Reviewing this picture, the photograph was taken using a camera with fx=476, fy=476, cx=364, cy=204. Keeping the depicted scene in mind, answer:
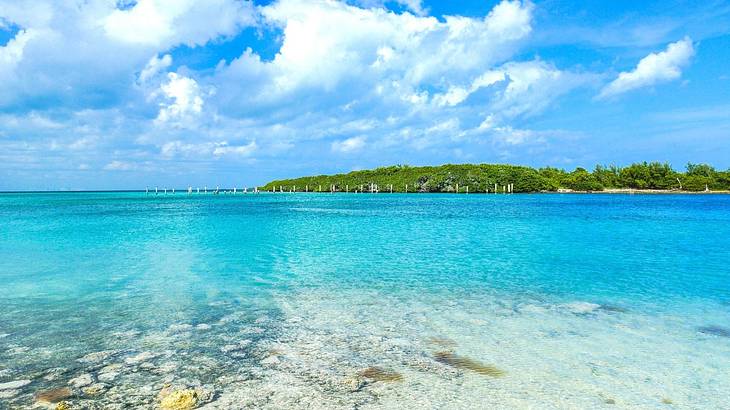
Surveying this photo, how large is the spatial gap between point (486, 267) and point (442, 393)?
465 inches

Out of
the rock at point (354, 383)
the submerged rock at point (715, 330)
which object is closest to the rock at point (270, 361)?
the rock at point (354, 383)

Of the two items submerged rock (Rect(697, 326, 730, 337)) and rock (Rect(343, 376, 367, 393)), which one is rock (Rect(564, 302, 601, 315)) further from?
rock (Rect(343, 376, 367, 393))

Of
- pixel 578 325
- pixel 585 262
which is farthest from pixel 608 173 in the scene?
pixel 578 325

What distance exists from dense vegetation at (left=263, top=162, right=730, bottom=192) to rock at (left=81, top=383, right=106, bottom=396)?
146611mm

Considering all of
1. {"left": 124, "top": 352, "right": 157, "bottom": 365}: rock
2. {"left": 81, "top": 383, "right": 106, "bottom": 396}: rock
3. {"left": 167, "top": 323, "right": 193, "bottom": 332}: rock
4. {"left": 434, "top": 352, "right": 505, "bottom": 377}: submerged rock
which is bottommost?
{"left": 434, "top": 352, "right": 505, "bottom": 377}: submerged rock

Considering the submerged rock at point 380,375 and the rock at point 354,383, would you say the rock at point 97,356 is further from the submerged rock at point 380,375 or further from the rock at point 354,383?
the submerged rock at point 380,375

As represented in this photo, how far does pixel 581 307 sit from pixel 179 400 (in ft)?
31.0

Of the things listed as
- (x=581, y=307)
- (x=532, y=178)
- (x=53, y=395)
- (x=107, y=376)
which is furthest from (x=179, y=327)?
(x=532, y=178)

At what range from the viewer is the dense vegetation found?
440 feet

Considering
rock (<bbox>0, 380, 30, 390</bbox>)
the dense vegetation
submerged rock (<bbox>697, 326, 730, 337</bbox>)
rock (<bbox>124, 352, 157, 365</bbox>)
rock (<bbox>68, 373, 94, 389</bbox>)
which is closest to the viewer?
rock (<bbox>0, 380, 30, 390</bbox>)

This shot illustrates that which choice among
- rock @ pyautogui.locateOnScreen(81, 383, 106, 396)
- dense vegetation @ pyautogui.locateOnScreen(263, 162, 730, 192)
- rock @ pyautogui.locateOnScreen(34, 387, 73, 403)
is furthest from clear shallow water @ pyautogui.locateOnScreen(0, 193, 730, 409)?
dense vegetation @ pyautogui.locateOnScreen(263, 162, 730, 192)

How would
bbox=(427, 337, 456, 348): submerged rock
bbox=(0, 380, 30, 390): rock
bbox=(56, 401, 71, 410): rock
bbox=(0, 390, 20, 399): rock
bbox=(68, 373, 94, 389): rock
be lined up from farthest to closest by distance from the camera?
1. bbox=(427, 337, 456, 348): submerged rock
2. bbox=(68, 373, 94, 389): rock
3. bbox=(0, 380, 30, 390): rock
4. bbox=(0, 390, 20, 399): rock
5. bbox=(56, 401, 71, 410): rock

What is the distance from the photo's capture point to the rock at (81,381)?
668cm

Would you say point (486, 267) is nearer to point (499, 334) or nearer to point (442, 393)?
point (499, 334)
